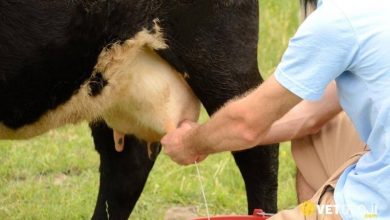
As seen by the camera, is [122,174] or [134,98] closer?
[134,98]

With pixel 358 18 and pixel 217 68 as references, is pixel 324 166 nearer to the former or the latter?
pixel 217 68

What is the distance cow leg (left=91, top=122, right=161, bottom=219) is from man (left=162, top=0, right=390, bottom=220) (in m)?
1.61

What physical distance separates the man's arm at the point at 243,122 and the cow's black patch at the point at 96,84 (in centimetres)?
61

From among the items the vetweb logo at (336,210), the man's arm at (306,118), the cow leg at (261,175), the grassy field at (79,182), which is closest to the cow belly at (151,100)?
the cow leg at (261,175)

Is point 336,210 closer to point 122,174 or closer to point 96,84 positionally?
point 96,84

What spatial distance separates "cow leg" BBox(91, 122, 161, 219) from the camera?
15.4 ft

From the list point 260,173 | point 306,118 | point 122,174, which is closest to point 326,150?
point 306,118

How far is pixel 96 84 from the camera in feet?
12.6

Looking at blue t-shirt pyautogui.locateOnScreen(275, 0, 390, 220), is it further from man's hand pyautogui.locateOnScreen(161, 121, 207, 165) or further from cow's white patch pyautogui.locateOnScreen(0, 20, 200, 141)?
cow's white patch pyautogui.locateOnScreen(0, 20, 200, 141)

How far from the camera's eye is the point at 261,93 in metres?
2.84

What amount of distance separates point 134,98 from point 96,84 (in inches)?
10.7

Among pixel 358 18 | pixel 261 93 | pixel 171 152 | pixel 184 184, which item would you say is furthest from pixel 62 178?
pixel 358 18

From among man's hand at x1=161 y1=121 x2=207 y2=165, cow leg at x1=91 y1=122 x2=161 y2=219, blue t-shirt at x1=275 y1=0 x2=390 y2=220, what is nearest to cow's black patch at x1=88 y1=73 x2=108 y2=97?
man's hand at x1=161 y1=121 x2=207 y2=165

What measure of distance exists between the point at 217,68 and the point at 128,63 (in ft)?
1.29
